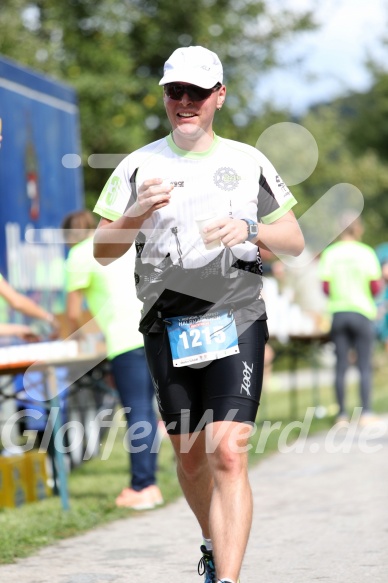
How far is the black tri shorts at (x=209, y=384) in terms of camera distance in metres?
4.94

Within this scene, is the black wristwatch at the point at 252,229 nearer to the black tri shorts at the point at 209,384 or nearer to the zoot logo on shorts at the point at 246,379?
the black tri shorts at the point at 209,384

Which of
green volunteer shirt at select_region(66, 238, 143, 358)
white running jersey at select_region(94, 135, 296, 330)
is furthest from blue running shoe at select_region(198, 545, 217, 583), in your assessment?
green volunteer shirt at select_region(66, 238, 143, 358)

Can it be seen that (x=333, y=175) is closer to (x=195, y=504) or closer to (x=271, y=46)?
(x=271, y=46)

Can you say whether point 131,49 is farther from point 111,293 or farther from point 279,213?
point 279,213

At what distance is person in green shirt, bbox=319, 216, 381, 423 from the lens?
13508 millimetres

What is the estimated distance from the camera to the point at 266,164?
16.7 ft

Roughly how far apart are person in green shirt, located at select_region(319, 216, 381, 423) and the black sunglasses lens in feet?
28.1

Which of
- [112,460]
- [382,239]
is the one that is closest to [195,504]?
[112,460]

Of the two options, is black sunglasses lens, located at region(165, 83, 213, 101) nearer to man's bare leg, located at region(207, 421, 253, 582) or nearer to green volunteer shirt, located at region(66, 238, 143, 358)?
man's bare leg, located at region(207, 421, 253, 582)

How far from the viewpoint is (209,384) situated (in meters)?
5.00

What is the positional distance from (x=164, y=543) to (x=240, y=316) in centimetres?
229

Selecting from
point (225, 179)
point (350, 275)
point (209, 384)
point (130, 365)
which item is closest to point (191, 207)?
point (225, 179)

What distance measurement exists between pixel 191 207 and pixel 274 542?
100 inches

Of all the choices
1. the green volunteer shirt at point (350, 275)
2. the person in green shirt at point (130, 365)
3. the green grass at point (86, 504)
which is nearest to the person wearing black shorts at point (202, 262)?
the green grass at point (86, 504)
